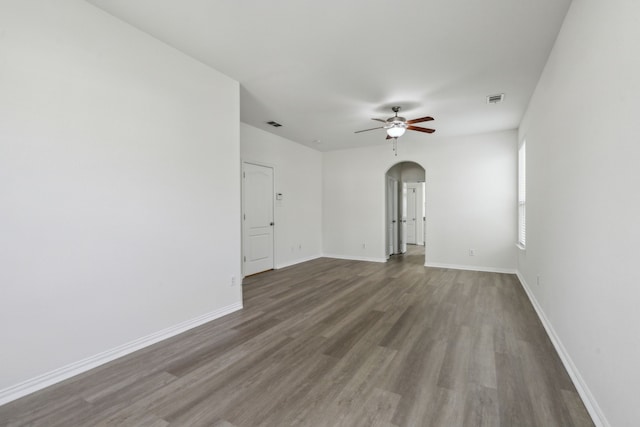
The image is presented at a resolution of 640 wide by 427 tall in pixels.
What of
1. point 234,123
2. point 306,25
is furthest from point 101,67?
point 306,25

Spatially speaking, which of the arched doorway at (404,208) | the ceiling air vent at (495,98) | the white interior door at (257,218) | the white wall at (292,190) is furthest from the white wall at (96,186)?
the arched doorway at (404,208)

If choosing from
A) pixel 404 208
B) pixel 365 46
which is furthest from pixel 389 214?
pixel 365 46

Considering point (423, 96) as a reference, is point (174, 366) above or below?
below

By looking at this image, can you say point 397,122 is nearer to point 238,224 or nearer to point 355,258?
point 238,224

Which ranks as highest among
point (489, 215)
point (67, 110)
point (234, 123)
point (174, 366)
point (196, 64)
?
point (196, 64)

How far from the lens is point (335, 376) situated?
7.04 feet

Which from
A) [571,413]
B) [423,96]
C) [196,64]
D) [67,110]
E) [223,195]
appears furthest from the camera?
[423,96]

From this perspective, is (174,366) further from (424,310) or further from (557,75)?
(557,75)

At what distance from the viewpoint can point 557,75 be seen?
255 cm

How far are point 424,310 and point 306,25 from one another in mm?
3337

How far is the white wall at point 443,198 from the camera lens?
222 inches

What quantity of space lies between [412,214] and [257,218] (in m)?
6.47

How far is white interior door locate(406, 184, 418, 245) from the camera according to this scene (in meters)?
10.1

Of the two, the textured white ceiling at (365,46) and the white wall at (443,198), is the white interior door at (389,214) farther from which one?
the textured white ceiling at (365,46)
